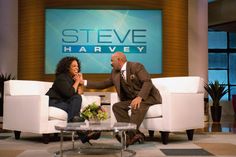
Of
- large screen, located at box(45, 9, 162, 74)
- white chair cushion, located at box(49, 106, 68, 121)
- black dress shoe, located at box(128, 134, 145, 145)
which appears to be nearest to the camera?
black dress shoe, located at box(128, 134, 145, 145)

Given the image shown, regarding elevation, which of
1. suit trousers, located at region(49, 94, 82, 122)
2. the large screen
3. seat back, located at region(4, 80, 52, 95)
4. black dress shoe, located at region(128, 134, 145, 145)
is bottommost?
black dress shoe, located at region(128, 134, 145, 145)

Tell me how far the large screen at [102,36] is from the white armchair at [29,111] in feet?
12.7

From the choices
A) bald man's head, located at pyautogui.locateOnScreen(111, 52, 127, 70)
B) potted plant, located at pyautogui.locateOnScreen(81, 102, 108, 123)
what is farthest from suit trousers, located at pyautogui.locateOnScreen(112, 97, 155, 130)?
potted plant, located at pyautogui.locateOnScreen(81, 102, 108, 123)

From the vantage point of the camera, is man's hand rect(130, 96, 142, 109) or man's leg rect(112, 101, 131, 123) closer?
man's hand rect(130, 96, 142, 109)

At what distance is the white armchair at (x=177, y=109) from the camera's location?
15.8ft

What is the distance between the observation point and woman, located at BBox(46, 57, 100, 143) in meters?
4.71

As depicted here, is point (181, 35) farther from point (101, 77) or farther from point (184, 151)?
point (184, 151)

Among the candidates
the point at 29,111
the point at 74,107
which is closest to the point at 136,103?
the point at 74,107

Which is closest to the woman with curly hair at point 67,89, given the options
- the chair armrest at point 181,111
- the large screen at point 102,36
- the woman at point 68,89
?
the woman at point 68,89

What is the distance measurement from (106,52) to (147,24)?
1.08 metres

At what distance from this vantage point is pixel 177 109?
4.89m

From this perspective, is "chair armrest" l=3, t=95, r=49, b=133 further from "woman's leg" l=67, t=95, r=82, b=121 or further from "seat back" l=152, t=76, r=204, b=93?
"seat back" l=152, t=76, r=204, b=93

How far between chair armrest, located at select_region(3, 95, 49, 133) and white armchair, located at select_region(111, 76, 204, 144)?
99 cm

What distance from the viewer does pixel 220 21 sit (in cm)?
1252
